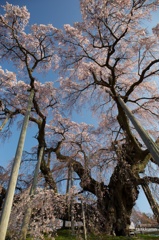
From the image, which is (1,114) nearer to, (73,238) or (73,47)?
(73,47)

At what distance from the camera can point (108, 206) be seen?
797cm

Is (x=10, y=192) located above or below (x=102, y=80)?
below

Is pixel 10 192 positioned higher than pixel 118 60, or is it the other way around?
pixel 118 60

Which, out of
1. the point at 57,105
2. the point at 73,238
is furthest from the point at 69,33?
the point at 73,238

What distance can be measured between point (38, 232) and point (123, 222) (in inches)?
153

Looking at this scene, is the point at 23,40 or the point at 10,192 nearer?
the point at 10,192

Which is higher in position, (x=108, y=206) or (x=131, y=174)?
(x=131, y=174)

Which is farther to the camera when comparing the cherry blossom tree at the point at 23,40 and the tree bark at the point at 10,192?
the cherry blossom tree at the point at 23,40

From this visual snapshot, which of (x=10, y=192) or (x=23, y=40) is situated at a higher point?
(x=23, y=40)

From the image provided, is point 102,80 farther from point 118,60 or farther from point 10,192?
point 10,192

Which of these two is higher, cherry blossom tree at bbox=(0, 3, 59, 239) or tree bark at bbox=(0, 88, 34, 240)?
cherry blossom tree at bbox=(0, 3, 59, 239)

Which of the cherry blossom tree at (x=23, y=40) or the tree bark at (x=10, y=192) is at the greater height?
the cherry blossom tree at (x=23, y=40)

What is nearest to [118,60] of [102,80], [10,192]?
[102,80]

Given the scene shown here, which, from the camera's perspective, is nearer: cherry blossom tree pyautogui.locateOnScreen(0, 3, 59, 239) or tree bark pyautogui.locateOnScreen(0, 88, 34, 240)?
tree bark pyautogui.locateOnScreen(0, 88, 34, 240)
